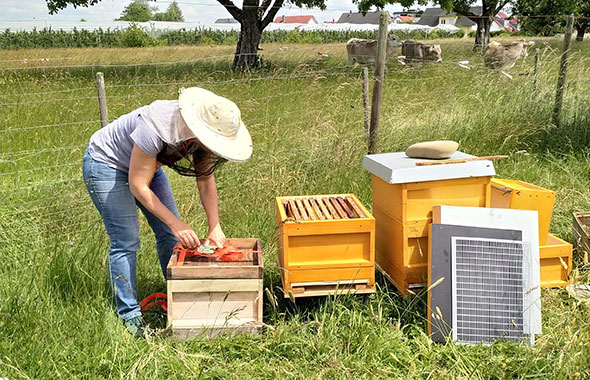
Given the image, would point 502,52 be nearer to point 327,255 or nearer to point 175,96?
point 175,96

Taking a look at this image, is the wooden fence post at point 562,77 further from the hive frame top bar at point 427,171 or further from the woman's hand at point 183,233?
the woman's hand at point 183,233

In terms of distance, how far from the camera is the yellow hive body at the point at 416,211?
127 inches

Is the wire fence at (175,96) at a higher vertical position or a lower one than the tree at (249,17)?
lower

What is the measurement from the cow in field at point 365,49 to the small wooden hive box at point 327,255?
42.9 feet

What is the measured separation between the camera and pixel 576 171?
5.94m

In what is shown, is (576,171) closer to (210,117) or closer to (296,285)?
(296,285)

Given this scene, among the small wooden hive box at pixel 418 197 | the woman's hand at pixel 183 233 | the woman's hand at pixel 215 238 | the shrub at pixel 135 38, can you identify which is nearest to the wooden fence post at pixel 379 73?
the small wooden hive box at pixel 418 197

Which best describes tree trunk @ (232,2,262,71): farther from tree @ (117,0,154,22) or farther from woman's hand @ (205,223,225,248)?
woman's hand @ (205,223,225,248)

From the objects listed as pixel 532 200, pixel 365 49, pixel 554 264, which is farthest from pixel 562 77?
pixel 365 49

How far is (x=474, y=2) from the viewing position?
92.0 feet

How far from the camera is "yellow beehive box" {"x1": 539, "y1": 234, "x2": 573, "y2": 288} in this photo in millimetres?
3549

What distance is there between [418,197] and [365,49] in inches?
531

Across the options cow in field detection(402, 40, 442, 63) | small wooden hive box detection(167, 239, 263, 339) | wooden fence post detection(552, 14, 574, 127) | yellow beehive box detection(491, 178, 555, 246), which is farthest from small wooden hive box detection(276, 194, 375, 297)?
cow in field detection(402, 40, 442, 63)

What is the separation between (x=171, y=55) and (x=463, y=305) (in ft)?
54.7
